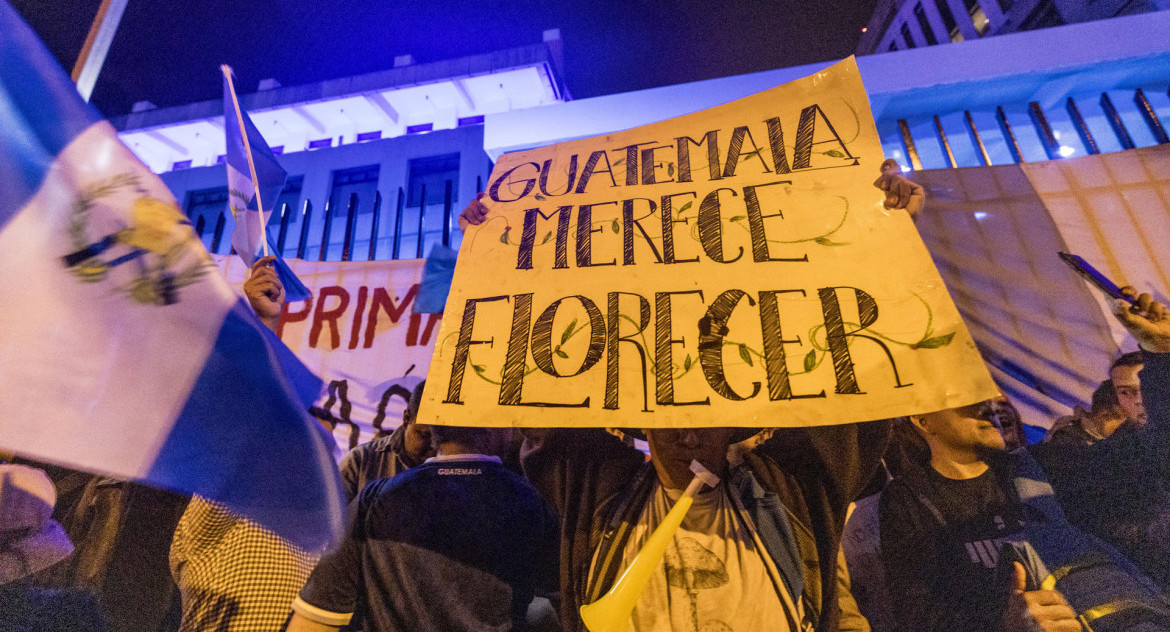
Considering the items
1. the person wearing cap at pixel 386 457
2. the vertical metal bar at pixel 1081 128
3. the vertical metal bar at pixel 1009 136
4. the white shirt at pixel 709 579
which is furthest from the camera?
the vertical metal bar at pixel 1009 136

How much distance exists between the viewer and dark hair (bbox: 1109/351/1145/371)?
2.36 meters

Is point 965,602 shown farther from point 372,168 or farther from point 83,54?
point 372,168

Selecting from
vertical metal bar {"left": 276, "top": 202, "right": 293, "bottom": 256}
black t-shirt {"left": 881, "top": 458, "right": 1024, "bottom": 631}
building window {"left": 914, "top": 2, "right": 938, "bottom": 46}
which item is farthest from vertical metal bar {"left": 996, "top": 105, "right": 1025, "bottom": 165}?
building window {"left": 914, "top": 2, "right": 938, "bottom": 46}

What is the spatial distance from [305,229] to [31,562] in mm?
6239

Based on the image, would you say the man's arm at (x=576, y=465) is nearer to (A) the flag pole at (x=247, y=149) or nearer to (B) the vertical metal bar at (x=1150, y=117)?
(A) the flag pole at (x=247, y=149)

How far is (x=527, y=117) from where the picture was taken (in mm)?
4305

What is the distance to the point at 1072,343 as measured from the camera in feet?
8.52

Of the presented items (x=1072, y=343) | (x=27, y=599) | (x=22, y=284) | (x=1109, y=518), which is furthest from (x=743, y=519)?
(x=1072, y=343)

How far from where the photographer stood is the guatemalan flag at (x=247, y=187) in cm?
214

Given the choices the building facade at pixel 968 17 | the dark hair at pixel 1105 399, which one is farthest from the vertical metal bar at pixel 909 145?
the building facade at pixel 968 17

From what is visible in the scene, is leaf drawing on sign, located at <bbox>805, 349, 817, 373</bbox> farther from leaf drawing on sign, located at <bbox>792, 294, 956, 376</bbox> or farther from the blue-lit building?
the blue-lit building

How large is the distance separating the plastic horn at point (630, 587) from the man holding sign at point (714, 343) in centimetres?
2

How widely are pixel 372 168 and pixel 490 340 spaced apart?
7.64 meters

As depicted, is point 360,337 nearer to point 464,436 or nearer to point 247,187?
point 247,187
